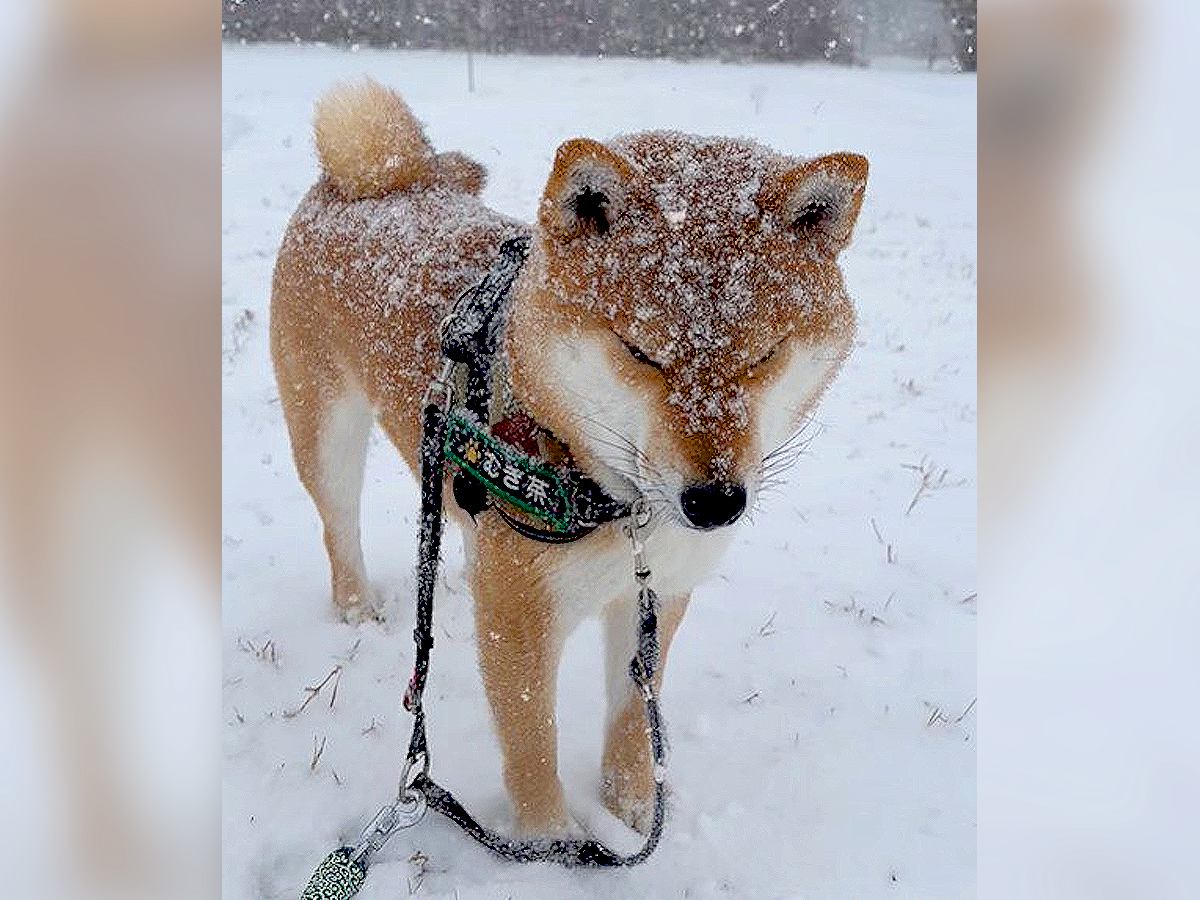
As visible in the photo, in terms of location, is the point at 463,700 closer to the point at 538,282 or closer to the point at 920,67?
the point at 538,282

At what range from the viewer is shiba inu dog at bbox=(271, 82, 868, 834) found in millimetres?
1084

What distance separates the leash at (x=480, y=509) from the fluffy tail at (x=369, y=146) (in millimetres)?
530

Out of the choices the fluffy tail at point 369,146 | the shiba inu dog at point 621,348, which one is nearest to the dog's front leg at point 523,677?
the shiba inu dog at point 621,348

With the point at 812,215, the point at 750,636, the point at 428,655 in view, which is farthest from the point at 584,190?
the point at 750,636

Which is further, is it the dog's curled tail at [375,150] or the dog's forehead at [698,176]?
the dog's curled tail at [375,150]

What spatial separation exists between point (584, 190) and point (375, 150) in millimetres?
938

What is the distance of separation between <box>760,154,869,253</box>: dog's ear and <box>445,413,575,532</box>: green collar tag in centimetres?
47

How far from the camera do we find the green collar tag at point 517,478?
4.18ft

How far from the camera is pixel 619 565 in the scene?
1.38 m

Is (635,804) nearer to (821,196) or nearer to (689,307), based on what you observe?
(689,307)

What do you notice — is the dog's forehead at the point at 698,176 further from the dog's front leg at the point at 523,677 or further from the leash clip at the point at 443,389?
the dog's front leg at the point at 523,677

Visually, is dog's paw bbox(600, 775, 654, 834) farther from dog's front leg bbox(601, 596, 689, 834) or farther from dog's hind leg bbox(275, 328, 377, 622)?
dog's hind leg bbox(275, 328, 377, 622)
